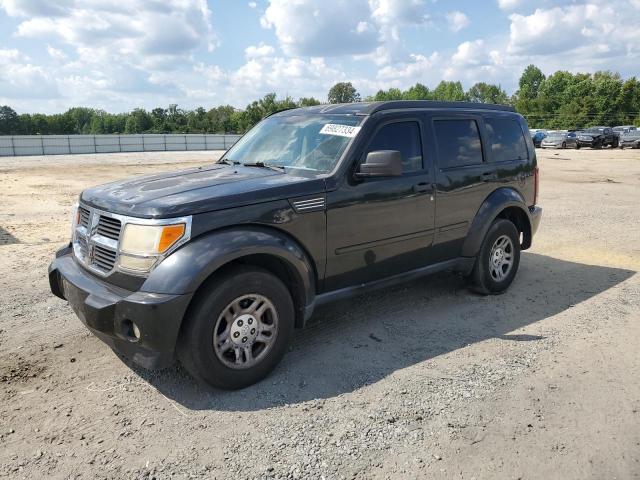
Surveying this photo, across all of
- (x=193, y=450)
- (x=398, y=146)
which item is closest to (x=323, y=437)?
(x=193, y=450)

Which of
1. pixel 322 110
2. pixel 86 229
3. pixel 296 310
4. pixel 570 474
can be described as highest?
pixel 322 110

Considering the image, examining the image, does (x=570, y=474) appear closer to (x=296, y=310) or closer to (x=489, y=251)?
(x=296, y=310)

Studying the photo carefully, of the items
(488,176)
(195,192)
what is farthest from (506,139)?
(195,192)

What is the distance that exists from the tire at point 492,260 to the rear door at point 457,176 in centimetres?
35

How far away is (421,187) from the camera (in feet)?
15.5

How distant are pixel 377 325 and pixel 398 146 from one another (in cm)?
166

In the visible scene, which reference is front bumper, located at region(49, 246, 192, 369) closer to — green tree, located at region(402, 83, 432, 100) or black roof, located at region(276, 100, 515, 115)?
black roof, located at region(276, 100, 515, 115)

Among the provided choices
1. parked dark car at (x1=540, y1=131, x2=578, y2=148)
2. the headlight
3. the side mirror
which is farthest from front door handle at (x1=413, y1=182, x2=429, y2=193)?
parked dark car at (x1=540, y1=131, x2=578, y2=148)

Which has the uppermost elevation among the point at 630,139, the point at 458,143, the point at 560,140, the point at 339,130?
the point at 560,140

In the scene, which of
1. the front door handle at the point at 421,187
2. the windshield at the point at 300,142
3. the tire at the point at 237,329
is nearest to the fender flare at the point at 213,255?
the tire at the point at 237,329

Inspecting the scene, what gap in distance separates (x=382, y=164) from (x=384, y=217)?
1.83ft

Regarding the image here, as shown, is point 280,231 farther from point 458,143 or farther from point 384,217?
point 458,143

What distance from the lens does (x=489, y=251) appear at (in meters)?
5.54

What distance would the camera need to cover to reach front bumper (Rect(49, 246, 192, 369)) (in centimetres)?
324
